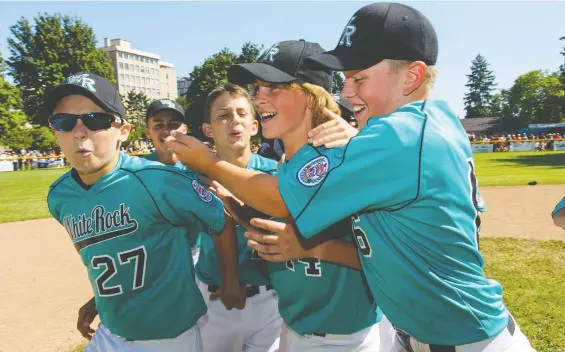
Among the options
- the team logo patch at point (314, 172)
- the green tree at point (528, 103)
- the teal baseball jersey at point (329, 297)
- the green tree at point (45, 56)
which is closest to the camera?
the team logo patch at point (314, 172)

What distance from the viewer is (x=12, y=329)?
6238 mm

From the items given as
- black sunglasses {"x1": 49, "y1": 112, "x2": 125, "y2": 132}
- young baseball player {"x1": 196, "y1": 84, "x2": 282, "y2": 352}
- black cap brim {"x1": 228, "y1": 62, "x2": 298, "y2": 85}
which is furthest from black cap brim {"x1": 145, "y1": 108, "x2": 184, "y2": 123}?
black cap brim {"x1": 228, "y1": 62, "x2": 298, "y2": 85}

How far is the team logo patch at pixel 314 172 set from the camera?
1984mm

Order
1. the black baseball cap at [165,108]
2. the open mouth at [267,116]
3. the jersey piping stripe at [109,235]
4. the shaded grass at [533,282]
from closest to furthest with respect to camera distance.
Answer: the jersey piping stripe at [109,235] → the open mouth at [267,116] → the shaded grass at [533,282] → the black baseball cap at [165,108]

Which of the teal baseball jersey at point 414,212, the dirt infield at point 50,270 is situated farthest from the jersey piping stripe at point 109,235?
the dirt infield at point 50,270

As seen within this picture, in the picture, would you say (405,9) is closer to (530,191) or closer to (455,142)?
(455,142)

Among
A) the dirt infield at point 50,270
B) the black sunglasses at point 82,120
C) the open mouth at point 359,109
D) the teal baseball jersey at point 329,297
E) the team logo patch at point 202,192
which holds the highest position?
the open mouth at point 359,109

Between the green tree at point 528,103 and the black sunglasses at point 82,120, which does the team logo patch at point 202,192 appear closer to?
the black sunglasses at point 82,120

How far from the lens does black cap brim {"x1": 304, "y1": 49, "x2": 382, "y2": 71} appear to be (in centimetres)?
215

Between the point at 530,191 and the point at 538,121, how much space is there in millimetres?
75568

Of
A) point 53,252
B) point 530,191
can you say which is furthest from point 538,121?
point 53,252

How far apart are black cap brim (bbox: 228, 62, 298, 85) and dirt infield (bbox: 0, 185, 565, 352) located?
4596mm

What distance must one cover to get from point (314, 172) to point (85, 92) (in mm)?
1794

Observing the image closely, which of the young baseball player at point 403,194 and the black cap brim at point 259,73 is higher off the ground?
the black cap brim at point 259,73
